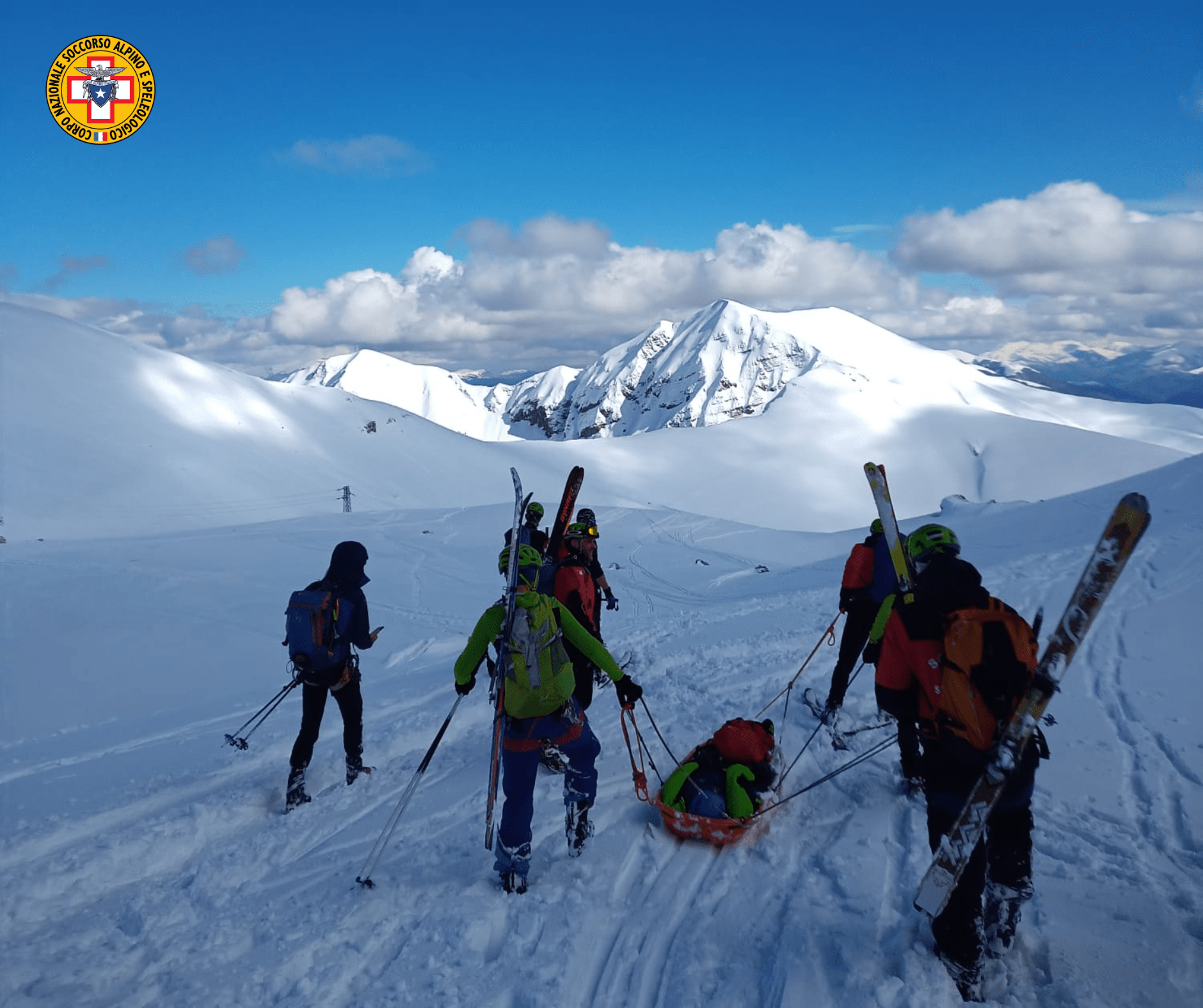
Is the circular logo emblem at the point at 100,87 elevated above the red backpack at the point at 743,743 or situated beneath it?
elevated above

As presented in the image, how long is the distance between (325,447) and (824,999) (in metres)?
43.4

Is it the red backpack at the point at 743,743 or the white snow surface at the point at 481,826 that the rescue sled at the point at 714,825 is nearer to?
the white snow surface at the point at 481,826

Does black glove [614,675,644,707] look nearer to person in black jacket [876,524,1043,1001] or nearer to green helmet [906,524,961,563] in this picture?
person in black jacket [876,524,1043,1001]

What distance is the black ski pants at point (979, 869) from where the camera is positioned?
3.31 meters

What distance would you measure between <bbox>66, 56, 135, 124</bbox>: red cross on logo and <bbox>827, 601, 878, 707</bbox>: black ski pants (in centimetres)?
1121

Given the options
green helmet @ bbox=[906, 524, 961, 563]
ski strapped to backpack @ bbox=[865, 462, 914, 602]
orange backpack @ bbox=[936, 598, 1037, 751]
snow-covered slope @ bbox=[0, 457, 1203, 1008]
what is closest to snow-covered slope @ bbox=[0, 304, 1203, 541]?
snow-covered slope @ bbox=[0, 457, 1203, 1008]

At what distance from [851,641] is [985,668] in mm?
3515

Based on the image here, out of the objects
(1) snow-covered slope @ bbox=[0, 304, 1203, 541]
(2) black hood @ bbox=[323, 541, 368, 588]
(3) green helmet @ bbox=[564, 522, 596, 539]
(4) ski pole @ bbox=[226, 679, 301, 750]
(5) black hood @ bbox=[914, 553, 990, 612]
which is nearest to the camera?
(5) black hood @ bbox=[914, 553, 990, 612]

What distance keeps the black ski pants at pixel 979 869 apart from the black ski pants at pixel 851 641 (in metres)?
2.99

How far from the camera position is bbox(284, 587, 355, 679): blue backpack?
204 inches

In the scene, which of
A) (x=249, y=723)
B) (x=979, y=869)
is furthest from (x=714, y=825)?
(x=249, y=723)

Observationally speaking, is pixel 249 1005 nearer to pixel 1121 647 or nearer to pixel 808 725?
pixel 808 725

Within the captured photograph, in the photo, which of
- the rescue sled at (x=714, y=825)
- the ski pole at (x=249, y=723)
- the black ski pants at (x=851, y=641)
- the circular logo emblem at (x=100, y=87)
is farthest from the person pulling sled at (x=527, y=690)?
the circular logo emblem at (x=100, y=87)

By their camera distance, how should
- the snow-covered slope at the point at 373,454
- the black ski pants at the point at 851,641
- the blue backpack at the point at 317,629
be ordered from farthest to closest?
the snow-covered slope at the point at 373,454, the black ski pants at the point at 851,641, the blue backpack at the point at 317,629
